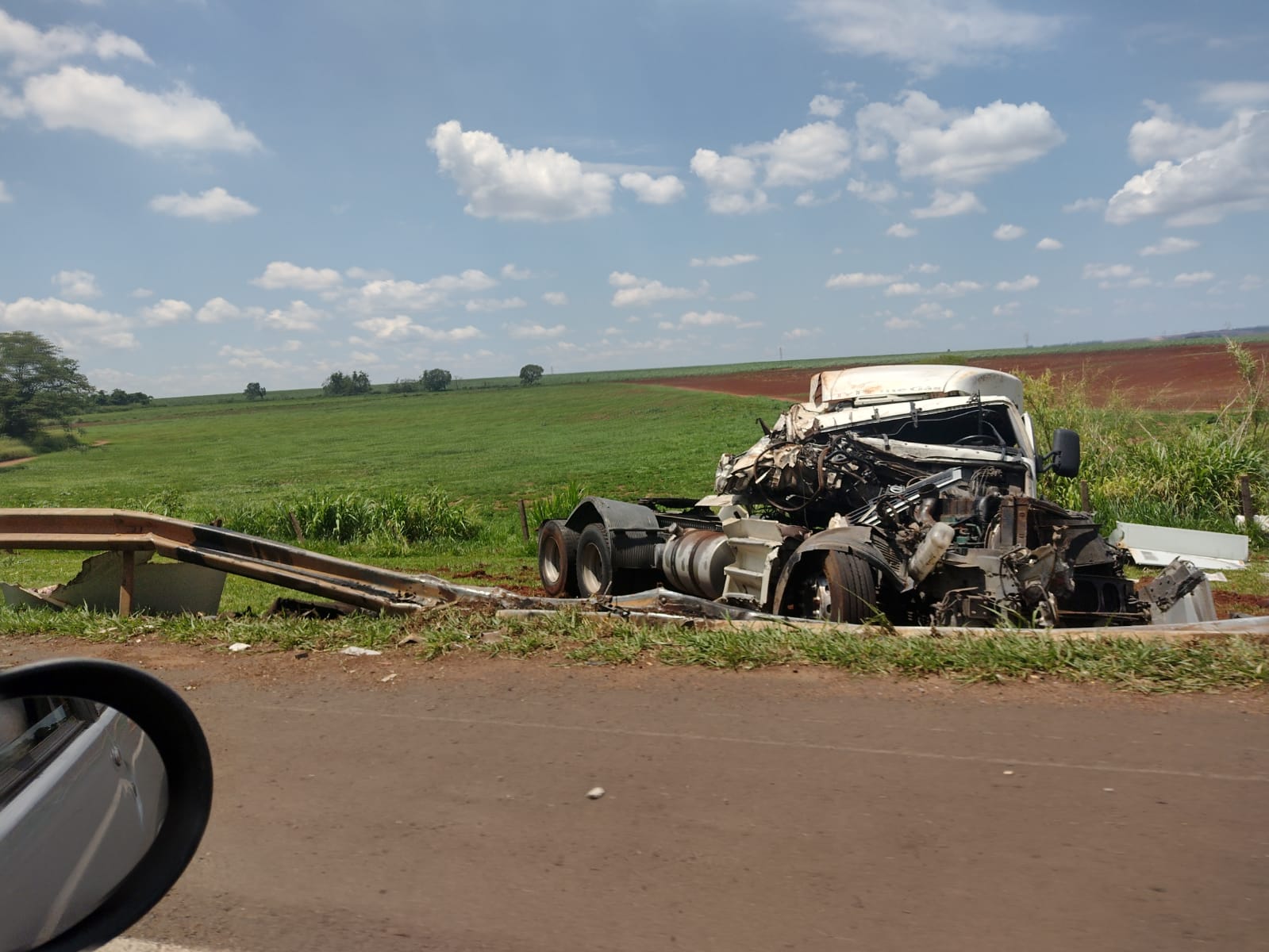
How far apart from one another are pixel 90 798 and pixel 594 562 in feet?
31.6

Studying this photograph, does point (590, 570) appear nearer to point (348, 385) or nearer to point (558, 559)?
point (558, 559)

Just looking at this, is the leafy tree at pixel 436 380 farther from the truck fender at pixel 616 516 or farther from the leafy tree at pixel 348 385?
the truck fender at pixel 616 516

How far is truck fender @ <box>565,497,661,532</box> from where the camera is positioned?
11.5m

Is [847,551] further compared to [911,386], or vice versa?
[911,386]

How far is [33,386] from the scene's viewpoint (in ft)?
205

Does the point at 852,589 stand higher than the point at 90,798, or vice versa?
the point at 90,798

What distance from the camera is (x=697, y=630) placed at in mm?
6809

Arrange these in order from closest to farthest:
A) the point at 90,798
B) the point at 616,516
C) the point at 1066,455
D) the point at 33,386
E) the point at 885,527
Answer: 1. the point at 90,798
2. the point at 885,527
3. the point at 1066,455
4. the point at 616,516
5. the point at 33,386

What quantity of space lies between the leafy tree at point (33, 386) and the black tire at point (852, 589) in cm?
6366

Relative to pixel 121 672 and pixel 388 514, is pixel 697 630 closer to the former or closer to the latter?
pixel 121 672

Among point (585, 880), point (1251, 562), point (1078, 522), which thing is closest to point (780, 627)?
point (1078, 522)

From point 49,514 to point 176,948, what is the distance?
244 inches

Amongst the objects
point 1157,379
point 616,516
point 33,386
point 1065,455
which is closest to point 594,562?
point 616,516

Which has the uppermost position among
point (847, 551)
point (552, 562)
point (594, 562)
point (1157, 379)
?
point (847, 551)
